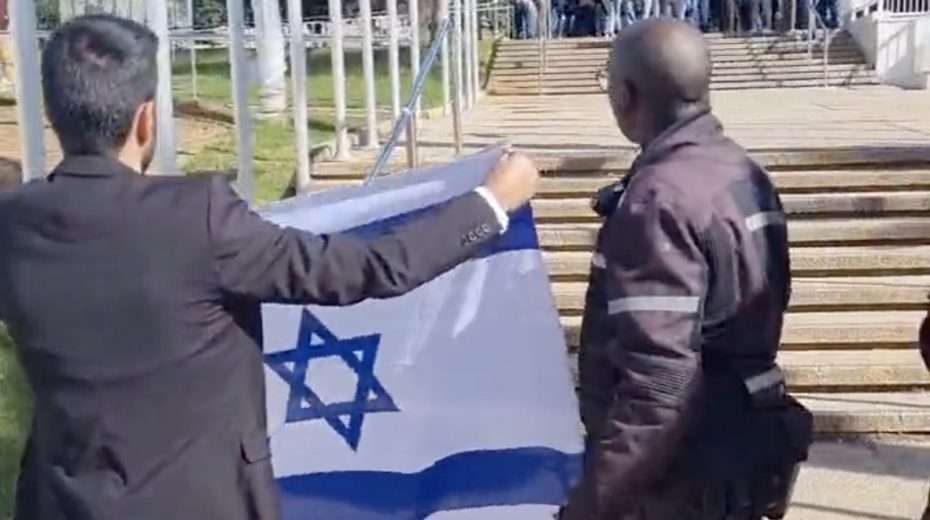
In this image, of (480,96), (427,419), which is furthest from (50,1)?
(480,96)

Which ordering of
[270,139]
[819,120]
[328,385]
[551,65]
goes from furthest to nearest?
1. [551,65]
2. [819,120]
3. [270,139]
4. [328,385]

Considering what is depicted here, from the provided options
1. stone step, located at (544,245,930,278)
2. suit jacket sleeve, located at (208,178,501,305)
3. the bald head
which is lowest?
stone step, located at (544,245,930,278)

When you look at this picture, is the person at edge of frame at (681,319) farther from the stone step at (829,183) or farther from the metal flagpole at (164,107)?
the stone step at (829,183)

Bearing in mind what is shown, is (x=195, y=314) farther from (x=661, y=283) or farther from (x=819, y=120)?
(x=819, y=120)

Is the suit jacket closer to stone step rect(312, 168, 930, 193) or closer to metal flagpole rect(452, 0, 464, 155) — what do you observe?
stone step rect(312, 168, 930, 193)

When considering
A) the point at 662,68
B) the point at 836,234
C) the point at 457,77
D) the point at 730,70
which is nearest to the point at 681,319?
the point at 662,68

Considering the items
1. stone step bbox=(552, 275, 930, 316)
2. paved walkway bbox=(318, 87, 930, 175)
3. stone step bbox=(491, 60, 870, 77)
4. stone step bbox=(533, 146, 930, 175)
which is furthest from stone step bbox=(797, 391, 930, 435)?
stone step bbox=(491, 60, 870, 77)

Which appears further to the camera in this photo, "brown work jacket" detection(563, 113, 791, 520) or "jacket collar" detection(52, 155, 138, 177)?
"brown work jacket" detection(563, 113, 791, 520)

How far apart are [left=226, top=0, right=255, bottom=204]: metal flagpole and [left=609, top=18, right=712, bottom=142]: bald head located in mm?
5656

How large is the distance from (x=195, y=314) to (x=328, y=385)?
1.14 m

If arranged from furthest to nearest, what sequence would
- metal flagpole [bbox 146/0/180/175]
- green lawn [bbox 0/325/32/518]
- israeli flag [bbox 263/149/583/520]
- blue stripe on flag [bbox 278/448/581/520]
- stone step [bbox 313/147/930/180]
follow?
1. stone step [bbox 313/147/930/180]
2. metal flagpole [bbox 146/0/180/175]
3. green lawn [bbox 0/325/32/518]
4. blue stripe on flag [bbox 278/448/581/520]
5. israeli flag [bbox 263/149/583/520]

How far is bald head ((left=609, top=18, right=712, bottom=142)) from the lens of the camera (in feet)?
9.91

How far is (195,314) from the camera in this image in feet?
8.76

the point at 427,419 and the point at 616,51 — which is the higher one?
the point at 616,51
